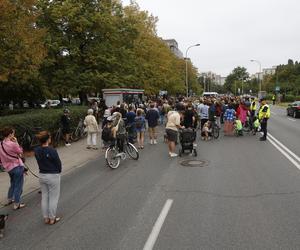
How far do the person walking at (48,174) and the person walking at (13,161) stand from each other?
109 centimetres

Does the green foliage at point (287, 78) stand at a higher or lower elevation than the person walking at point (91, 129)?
higher

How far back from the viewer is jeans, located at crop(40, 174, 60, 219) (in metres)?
6.77

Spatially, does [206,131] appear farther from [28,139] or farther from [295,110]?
[295,110]

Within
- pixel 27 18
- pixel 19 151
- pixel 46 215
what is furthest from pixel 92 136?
pixel 46 215

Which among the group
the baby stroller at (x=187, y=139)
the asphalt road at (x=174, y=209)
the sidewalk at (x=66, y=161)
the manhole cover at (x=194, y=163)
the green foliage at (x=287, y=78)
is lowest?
the sidewalk at (x=66, y=161)

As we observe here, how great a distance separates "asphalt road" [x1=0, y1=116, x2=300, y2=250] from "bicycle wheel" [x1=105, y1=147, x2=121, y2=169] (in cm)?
24

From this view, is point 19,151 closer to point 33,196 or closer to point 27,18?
point 33,196

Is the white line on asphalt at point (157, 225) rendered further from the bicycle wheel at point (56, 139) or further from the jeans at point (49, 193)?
the bicycle wheel at point (56, 139)

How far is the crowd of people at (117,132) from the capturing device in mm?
6785

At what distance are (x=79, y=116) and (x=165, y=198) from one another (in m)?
12.1

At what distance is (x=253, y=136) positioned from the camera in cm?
1891

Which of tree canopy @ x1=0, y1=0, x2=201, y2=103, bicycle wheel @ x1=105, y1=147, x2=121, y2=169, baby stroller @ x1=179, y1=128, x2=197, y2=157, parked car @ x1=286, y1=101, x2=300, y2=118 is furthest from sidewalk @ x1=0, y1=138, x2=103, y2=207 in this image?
parked car @ x1=286, y1=101, x2=300, y2=118

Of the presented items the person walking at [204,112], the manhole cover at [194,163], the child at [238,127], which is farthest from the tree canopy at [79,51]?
the manhole cover at [194,163]

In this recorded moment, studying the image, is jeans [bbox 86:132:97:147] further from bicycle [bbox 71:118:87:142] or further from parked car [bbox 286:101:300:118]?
parked car [bbox 286:101:300:118]
